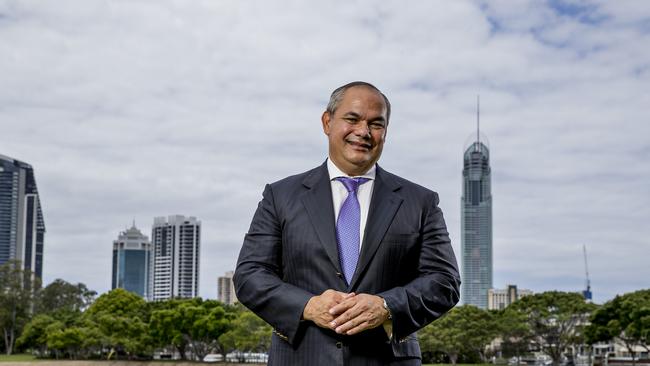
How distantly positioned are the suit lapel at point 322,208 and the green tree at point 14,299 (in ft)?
259

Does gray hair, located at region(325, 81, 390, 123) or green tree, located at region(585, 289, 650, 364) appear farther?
green tree, located at region(585, 289, 650, 364)

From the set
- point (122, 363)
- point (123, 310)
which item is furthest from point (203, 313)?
point (123, 310)

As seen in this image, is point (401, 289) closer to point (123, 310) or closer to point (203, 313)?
point (203, 313)

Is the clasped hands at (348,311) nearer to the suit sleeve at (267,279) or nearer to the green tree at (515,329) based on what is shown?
the suit sleeve at (267,279)

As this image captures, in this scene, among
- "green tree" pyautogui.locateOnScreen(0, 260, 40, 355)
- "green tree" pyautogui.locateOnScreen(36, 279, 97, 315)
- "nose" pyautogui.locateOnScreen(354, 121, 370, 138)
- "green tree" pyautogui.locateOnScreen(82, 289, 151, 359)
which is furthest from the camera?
"green tree" pyautogui.locateOnScreen(36, 279, 97, 315)

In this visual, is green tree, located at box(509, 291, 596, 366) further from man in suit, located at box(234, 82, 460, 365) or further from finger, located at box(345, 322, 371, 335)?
finger, located at box(345, 322, 371, 335)

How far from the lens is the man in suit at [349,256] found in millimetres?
3258

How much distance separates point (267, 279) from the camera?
3.38 m

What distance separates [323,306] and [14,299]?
81367 millimetres

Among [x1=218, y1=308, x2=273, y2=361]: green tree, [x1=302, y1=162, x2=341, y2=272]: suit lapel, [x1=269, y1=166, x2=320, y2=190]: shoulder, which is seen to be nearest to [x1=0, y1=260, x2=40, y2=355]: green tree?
[x1=218, y1=308, x2=273, y2=361]: green tree

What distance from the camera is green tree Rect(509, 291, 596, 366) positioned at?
191 feet

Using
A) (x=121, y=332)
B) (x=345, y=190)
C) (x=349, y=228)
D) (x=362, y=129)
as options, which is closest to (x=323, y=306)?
(x=349, y=228)

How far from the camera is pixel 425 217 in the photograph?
354 cm

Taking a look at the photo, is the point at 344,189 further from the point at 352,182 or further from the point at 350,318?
the point at 350,318
